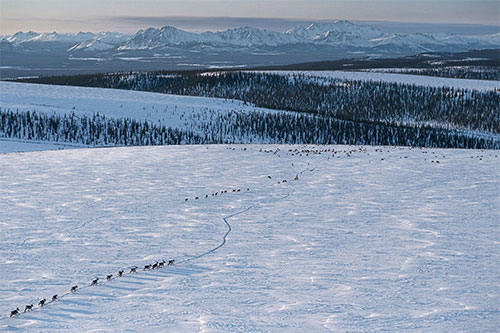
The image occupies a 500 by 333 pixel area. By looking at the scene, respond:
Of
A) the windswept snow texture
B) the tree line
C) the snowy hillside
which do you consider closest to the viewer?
the windswept snow texture

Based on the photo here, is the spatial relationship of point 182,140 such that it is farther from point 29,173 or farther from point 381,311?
point 381,311

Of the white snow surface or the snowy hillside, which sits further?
the snowy hillside

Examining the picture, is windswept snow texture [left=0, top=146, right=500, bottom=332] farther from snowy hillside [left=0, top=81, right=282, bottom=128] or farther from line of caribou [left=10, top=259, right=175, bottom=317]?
snowy hillside [left=0, top=81, right=282, bottom=128]

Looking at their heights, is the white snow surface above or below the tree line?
above

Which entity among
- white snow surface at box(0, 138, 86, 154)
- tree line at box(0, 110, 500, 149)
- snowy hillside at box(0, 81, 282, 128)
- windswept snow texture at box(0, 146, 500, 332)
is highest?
windswept snow texture at box(0, 146, 500, 332)

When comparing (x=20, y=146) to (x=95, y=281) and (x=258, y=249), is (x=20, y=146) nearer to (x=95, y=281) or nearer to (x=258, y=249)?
(x=258, y=249)

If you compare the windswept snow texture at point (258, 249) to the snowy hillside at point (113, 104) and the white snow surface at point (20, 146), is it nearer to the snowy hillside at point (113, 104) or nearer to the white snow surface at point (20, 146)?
the white snow surface at point (20, 146)

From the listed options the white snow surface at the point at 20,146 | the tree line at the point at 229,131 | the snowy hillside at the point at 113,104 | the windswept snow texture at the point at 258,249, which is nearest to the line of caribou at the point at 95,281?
the windswept snow texture at the point at 258,249

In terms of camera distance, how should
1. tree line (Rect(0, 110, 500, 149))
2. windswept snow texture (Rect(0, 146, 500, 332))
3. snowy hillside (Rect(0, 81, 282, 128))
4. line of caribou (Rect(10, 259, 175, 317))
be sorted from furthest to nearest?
1. snowy hillside (Rect(0, 81, 282, 128))
2. tree line (Rect(0, 110, 500, 149))
3. line of caribou (Rect(10, 259, 175, 317))
4. windswept snow texture (Rect(0, 146, 500, 332))

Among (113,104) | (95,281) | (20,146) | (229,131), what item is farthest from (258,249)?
A: (113,104)

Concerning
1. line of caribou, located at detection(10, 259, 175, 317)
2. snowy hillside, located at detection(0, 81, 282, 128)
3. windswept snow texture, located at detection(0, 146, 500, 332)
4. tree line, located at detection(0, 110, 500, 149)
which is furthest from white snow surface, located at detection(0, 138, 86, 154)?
line of caribou, located at detection(10, 259, 175, 317)
